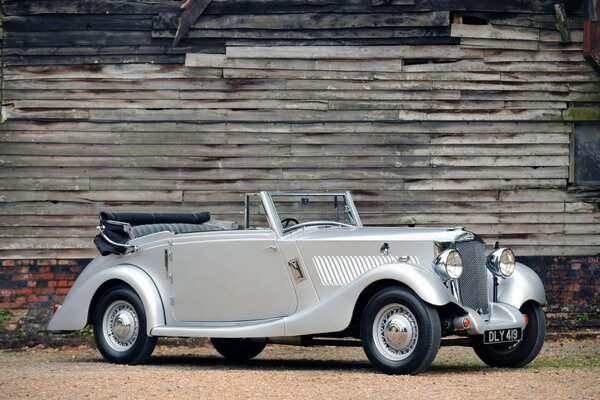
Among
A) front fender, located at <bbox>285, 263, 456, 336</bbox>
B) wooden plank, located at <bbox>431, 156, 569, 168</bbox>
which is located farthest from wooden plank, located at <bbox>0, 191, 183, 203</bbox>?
front fender, located at <bbox>285, 263, 456, 336</bbox>

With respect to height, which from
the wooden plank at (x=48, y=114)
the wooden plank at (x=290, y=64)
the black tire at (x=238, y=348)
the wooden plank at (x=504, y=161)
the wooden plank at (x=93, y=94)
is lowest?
the black tire at (x=238, y=348)

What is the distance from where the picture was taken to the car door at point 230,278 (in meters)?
9.90

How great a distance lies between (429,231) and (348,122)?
4.89m

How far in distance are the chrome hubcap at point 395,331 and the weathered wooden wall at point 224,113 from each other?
17.1ft

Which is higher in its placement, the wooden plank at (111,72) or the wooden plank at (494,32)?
the wooden plank at (494,32)

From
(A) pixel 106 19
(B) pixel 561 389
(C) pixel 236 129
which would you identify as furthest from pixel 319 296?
(A) pixel 106 19

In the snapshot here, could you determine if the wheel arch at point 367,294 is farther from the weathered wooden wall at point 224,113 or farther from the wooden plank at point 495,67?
the wooden plank at point 495,67

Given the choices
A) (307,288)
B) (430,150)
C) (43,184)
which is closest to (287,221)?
(307,288)

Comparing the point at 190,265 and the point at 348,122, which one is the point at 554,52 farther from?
the point at 190,265

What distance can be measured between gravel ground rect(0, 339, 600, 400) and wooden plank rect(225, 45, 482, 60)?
4130mm

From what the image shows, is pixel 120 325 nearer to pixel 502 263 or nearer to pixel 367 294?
pixel 367 294

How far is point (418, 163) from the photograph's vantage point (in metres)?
14.3

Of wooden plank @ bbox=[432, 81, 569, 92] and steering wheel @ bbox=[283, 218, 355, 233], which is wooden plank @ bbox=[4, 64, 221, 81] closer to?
wooden plank @ bbox=[432, 81, 569, 92]

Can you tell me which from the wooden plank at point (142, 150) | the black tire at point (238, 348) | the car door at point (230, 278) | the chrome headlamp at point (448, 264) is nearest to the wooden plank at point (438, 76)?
the wooden plank at point (142, 150)
